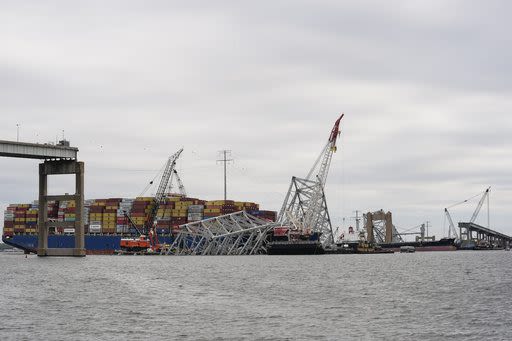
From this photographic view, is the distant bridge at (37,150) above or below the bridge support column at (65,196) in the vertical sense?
above

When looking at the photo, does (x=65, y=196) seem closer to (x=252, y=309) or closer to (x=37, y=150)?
(x=37, y=150)

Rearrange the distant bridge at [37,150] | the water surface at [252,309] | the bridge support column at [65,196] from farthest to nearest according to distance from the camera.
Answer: the bridge support column at [65,196] < the distant bridge at [37,150] < the water surface at [252,309]

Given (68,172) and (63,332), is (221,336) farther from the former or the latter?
(68,172)

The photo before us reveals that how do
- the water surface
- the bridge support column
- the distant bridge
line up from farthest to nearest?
the bridge support column < the distant bridge < the water surface

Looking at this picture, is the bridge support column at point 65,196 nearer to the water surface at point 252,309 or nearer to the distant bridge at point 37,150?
the distant bridge at point 37,150

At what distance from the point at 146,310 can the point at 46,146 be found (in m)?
99.1

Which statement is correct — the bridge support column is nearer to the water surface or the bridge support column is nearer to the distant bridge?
the distant bridge

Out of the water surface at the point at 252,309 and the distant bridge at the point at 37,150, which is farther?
the distant bridge at the point at 37,150

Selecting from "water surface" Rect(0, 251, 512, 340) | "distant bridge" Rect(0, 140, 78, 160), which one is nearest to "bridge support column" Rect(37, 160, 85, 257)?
"distant bridge" Rect(0, 140, 78, 160)

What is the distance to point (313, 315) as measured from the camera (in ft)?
183

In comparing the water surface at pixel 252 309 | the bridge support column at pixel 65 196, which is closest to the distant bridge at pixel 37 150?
the bridge support column at pixel 65 196

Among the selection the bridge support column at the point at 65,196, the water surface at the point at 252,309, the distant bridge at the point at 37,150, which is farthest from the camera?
the bridge support column at the point at 65,196

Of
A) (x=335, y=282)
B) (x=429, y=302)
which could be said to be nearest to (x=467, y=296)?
(x=429, y=302)

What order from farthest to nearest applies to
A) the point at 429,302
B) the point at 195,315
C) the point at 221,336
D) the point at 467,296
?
1. the point at 467,296
2. the point at 429,302
3. the point at 195,315
4. the point at 221,336
